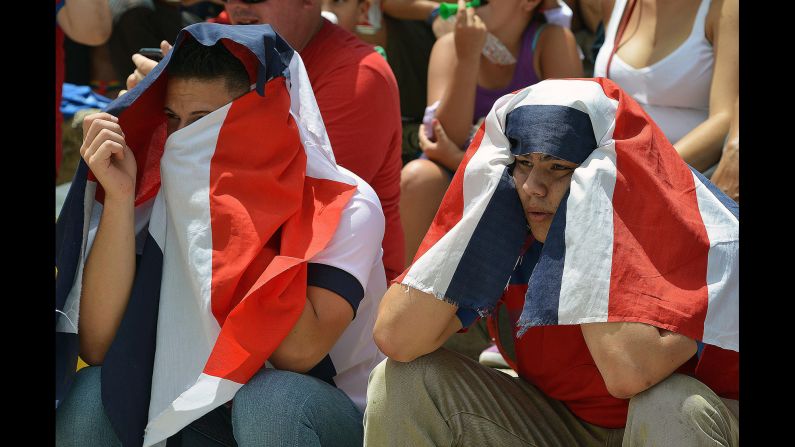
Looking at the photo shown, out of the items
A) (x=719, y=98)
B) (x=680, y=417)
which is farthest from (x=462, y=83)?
(x=680, y=417)

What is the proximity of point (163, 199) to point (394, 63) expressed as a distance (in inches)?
98.8

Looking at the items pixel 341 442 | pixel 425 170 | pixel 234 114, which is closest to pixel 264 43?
pixel 234 114

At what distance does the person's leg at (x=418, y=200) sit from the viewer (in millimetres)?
3953

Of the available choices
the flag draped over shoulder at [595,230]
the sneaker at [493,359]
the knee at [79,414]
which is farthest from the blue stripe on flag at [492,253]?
the sneaker at [493,359]

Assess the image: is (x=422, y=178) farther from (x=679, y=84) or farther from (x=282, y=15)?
(x=679, y=84)

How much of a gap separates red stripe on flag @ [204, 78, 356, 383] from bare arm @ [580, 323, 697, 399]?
0.73 metres

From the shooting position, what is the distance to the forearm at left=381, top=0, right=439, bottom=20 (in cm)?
494

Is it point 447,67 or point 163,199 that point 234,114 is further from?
point 447,67

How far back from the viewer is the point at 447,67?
415 cm

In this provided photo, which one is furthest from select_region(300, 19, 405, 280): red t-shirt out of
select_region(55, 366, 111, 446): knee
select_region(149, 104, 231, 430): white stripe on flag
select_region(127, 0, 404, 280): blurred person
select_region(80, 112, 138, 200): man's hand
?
select_region(55, 366, 111, 446): knee

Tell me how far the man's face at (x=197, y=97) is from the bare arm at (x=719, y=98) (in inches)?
60.2

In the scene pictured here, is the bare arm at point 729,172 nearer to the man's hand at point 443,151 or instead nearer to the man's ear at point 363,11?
the man's hand at point 443,151

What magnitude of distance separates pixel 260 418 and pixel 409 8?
121 inches

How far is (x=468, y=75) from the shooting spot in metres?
4.03
